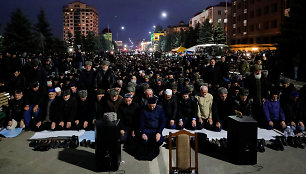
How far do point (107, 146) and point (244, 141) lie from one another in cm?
298

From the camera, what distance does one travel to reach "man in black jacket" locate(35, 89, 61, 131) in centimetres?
770

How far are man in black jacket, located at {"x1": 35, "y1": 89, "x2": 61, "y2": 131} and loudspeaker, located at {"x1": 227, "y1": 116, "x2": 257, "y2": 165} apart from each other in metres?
5.33

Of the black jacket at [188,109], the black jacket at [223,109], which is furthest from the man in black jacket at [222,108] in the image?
the black jacket at [188,109]

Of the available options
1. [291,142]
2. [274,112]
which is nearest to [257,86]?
[274,112]

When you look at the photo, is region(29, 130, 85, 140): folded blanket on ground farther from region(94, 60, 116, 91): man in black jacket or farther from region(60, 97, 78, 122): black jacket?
region(94, 60, 116, 91): man in black jacket

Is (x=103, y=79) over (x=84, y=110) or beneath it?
over

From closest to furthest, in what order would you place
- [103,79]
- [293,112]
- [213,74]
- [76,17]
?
1. [293,112]
2. [103,79]
3. [213,74]
4. [76,17]

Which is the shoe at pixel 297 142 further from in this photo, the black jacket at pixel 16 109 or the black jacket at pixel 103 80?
the black jacket at pixel 16 109

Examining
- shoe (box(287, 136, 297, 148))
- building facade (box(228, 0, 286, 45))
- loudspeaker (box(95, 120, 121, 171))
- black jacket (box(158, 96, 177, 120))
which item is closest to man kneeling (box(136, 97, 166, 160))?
loudspeaker (box(95, 120, 121, 171))

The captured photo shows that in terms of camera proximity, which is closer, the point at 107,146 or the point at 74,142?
the point at 107,146

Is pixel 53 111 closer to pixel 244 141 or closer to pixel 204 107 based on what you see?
pixel 204 107

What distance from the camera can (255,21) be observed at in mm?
53250

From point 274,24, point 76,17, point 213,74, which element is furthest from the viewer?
point 76,17

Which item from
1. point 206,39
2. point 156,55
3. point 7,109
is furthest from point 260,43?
point 7,109
